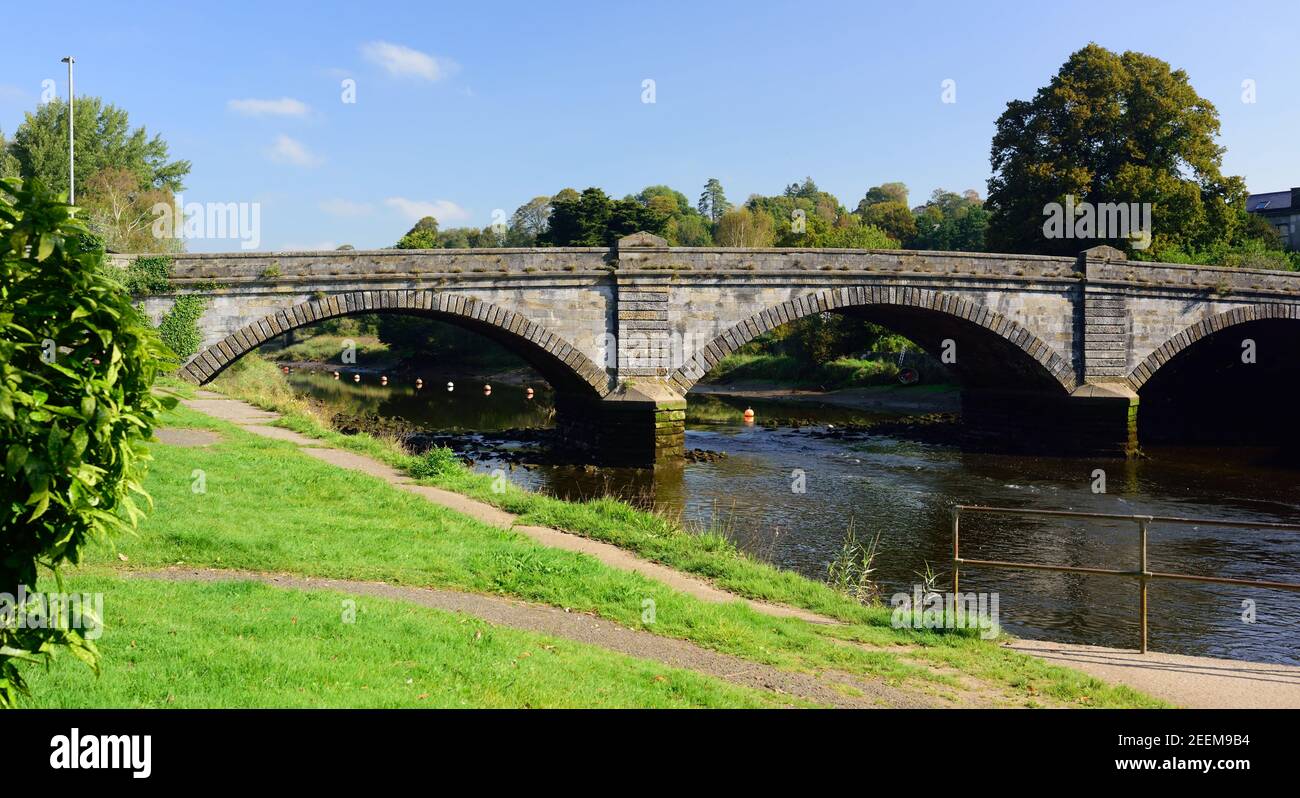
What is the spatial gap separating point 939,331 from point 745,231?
4012 cm

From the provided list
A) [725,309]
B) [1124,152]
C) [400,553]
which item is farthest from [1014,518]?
[1124,152]

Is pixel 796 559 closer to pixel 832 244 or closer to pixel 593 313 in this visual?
pixel 593 313

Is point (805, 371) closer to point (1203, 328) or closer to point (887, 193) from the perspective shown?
point (1203, 328)

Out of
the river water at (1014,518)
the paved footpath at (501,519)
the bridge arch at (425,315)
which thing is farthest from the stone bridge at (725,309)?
the paved footpath at (501,519)

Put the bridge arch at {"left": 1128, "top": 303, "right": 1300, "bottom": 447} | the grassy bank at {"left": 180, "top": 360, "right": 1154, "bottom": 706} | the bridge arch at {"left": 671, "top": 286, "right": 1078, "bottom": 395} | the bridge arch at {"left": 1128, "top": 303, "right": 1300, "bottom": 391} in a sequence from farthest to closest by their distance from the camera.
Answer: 1. the bridge arch at {"left": 1128, "top": 303, "right": 1300, "bottom": 447}
2. the bridge arch at {"left": 1128, "top": 303, "right": 1300, "bottom": 391}
3. the bridge arch at {"left": 671, "top": 286, "right": 1078, "bottom": 395}
4. the grassy bank at {"left": 180, "top": 360, "right": 1154, "bottom": 706}

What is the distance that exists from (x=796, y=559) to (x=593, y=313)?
14.3 meters

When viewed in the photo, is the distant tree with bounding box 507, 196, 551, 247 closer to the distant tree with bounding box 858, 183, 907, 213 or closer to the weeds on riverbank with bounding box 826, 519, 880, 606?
the distant tree with bounding box 858, 183, 907, 213

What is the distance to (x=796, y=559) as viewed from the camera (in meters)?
17.8

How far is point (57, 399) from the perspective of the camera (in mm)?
4316

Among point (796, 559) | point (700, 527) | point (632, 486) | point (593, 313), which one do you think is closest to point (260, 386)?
point (593, 313)

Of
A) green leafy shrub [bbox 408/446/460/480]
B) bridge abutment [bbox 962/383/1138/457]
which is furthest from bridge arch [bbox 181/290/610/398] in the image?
bridge abutment [bbox 962/383/1138/457]

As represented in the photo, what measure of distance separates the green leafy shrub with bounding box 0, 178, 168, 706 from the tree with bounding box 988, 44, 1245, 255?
47496 mm

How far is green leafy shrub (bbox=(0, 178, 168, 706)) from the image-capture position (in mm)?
4098

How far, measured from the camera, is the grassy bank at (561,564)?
29.7ft
